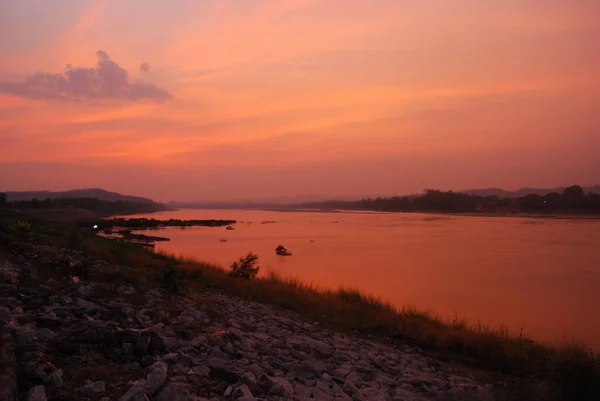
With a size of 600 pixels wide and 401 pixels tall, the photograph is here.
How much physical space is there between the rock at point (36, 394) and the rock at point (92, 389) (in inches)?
11.8

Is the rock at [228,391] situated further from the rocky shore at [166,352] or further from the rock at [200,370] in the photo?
the rock at [200,370]

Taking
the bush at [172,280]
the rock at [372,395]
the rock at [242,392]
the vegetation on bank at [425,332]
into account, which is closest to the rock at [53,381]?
the rock at [242,392]

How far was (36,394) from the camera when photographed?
2859 millimetres

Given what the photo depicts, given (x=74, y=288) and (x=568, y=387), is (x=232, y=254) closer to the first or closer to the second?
(x=74, y=288)

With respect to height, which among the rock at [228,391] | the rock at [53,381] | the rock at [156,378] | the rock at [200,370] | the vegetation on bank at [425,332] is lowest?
the vegetation on bank at [425,332]

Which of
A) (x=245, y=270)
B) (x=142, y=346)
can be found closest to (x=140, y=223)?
(x=245, y=270)

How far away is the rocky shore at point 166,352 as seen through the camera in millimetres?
3383

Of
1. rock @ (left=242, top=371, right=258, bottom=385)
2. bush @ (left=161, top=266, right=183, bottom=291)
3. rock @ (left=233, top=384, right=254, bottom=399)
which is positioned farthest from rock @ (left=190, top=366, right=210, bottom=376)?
bush @ (left=161, top=266, right=183, bottom=291)

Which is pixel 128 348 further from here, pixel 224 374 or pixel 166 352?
pixel 224 374

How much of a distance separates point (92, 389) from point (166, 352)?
1272 millimetres

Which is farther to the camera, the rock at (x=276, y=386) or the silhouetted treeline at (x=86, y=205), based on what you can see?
the silhouetted treeline at (x=86, y=205)

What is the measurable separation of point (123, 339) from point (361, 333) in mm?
5642

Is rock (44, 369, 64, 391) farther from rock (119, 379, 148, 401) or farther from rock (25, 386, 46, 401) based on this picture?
rock (119, 379, 148, 401)

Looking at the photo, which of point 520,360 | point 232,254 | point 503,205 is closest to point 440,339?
point 520,360
